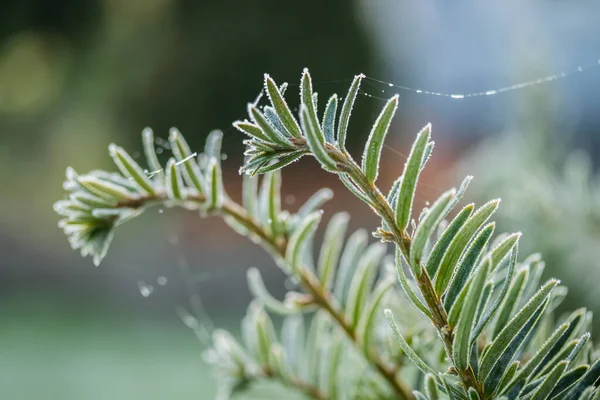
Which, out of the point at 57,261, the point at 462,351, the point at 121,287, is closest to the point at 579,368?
the point at 462,351

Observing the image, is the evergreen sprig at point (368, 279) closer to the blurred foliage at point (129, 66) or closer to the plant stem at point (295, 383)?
the plant stem at point (295, 383)

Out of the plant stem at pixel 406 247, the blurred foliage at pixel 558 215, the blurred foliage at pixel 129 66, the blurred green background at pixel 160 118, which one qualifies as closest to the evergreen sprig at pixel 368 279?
the plant stem at pixel 406 247

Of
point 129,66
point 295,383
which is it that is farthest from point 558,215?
point 129,66

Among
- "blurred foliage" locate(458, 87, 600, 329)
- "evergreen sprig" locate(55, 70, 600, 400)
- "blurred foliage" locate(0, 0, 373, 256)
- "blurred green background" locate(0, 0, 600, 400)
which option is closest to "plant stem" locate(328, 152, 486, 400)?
"evergreen sprig" locate(55, 70, 600, 400)

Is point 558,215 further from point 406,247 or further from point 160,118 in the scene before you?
point 160,118

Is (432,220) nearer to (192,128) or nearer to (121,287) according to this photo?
(121,287)
